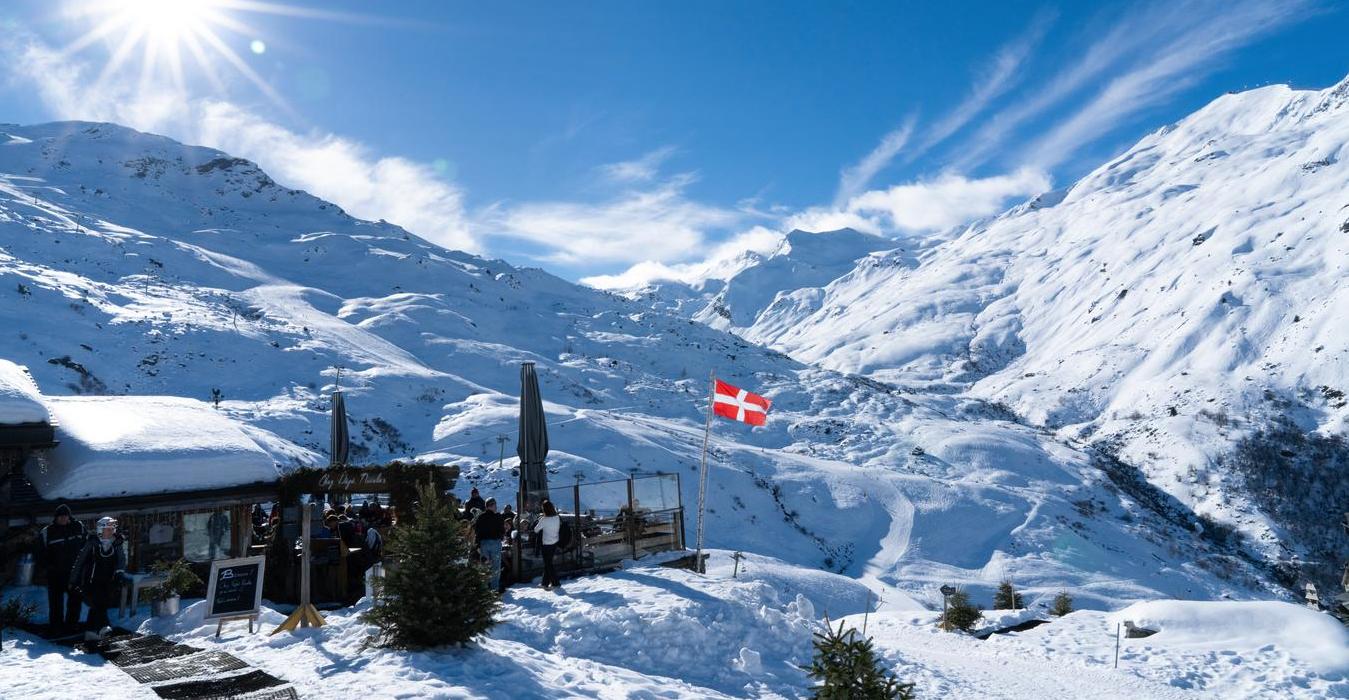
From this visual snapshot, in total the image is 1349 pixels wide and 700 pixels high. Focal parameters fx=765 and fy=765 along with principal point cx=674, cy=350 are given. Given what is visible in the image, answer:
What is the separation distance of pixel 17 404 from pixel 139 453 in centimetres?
206

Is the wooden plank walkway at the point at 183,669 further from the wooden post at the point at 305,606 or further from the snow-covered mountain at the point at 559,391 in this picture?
the snow-covered mountain at the point at 559,391

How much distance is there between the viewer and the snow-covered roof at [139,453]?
45.9 ft

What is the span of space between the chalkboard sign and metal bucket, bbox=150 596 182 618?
5.57 ft

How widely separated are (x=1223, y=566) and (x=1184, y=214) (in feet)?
472

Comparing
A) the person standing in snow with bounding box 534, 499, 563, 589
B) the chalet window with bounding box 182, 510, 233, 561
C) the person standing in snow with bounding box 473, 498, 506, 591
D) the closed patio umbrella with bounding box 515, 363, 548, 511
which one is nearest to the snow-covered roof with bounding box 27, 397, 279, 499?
the chalet window with bounding box 182, 510, 233, 561

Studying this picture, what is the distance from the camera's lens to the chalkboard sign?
1073cm

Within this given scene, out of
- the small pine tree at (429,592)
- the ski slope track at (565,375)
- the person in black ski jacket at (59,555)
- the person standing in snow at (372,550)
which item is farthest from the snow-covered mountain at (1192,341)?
the person in black ski jacket at (59,555)

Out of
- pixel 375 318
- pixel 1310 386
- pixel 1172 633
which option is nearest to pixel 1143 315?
pixel 1310 386

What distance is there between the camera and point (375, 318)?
7294 cm

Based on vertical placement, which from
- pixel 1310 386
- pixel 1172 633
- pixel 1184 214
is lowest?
pixel 1172 633

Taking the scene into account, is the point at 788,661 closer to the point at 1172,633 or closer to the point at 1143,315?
the point at 1172,633

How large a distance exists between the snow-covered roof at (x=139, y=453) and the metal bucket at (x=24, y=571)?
114cm

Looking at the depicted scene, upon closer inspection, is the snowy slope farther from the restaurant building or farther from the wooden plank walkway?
the restaurant building

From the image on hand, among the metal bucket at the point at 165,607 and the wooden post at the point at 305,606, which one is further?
the metal bucket at the point at 165,607
